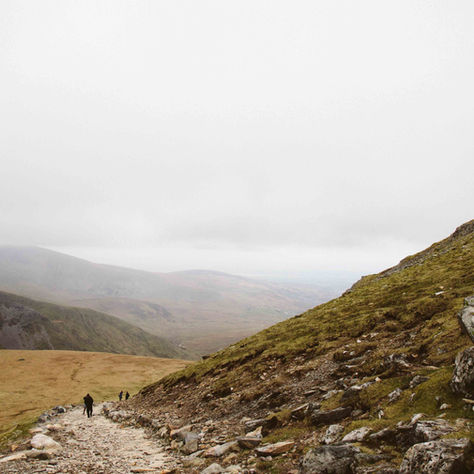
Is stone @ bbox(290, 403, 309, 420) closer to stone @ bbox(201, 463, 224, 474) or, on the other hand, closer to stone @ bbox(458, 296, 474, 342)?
stone @ bbox(201, 463, 224, 474)

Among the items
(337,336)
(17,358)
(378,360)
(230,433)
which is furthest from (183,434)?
(17,358)

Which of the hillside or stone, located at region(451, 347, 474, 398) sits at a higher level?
stone, located at region(451, 347, 474, 398)

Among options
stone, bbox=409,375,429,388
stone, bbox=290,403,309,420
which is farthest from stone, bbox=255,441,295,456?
stone, bbox=409,375,429,388

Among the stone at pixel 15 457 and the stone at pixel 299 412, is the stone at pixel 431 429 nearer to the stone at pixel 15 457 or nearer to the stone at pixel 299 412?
the stone at pixel 299 412

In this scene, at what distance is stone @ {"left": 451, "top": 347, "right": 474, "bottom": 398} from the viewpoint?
11.6 meters

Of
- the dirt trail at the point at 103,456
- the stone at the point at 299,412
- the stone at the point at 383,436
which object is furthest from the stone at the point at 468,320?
the dirt trail at the point at 103,456

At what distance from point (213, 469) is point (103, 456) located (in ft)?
34.4

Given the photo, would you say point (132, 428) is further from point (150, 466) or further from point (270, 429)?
point (270, 429)

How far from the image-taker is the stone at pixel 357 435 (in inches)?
468

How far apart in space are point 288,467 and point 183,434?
37.1 ft

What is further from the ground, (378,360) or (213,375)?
(378,360)

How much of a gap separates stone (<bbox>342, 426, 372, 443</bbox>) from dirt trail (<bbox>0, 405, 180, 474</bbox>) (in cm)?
962

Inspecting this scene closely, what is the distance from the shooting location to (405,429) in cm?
1102

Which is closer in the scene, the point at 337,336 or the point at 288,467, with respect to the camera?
the point at 288,467
